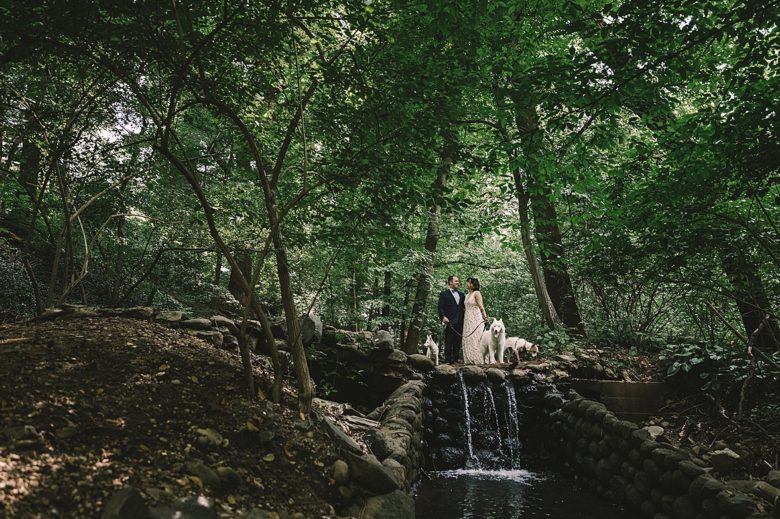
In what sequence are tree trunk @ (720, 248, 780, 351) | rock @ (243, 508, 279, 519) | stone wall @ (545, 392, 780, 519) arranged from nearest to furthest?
rock @ (243, 508, 279, 519)
stone wall @ (545, 392, 780, 519)
tree trunk @ (720, 248, 780, 351)

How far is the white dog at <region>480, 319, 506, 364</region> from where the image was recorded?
409 inches

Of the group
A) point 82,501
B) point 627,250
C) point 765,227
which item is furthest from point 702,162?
point 82,501

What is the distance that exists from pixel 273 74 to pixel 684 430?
675 cm

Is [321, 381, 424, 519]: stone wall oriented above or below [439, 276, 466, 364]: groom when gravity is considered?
below

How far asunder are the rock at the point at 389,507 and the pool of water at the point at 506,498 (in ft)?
6.09

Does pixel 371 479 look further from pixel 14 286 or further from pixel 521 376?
pixel 14 286

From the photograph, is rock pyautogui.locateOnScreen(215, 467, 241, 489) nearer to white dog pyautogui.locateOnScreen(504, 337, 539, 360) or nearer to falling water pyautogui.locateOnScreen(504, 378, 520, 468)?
falling water pyautogui.locateOnScreen(504, 378, 520, 468)

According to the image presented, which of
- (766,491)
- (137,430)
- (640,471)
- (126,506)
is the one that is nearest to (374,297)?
(640,471)

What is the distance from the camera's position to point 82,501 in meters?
2.11

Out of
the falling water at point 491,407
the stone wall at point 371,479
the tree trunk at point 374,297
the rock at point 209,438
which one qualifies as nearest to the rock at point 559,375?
the falling water at point 491,407

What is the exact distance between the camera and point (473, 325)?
1034 centimetres

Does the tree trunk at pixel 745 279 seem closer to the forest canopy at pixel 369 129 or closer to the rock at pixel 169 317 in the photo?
the forest canopy at pixel 369 129

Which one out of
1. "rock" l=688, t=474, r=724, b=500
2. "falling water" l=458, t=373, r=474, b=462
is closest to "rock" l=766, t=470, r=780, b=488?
"rock" l=688, t=474, r=724, b=500

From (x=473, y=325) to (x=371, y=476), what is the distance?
7205 mm
